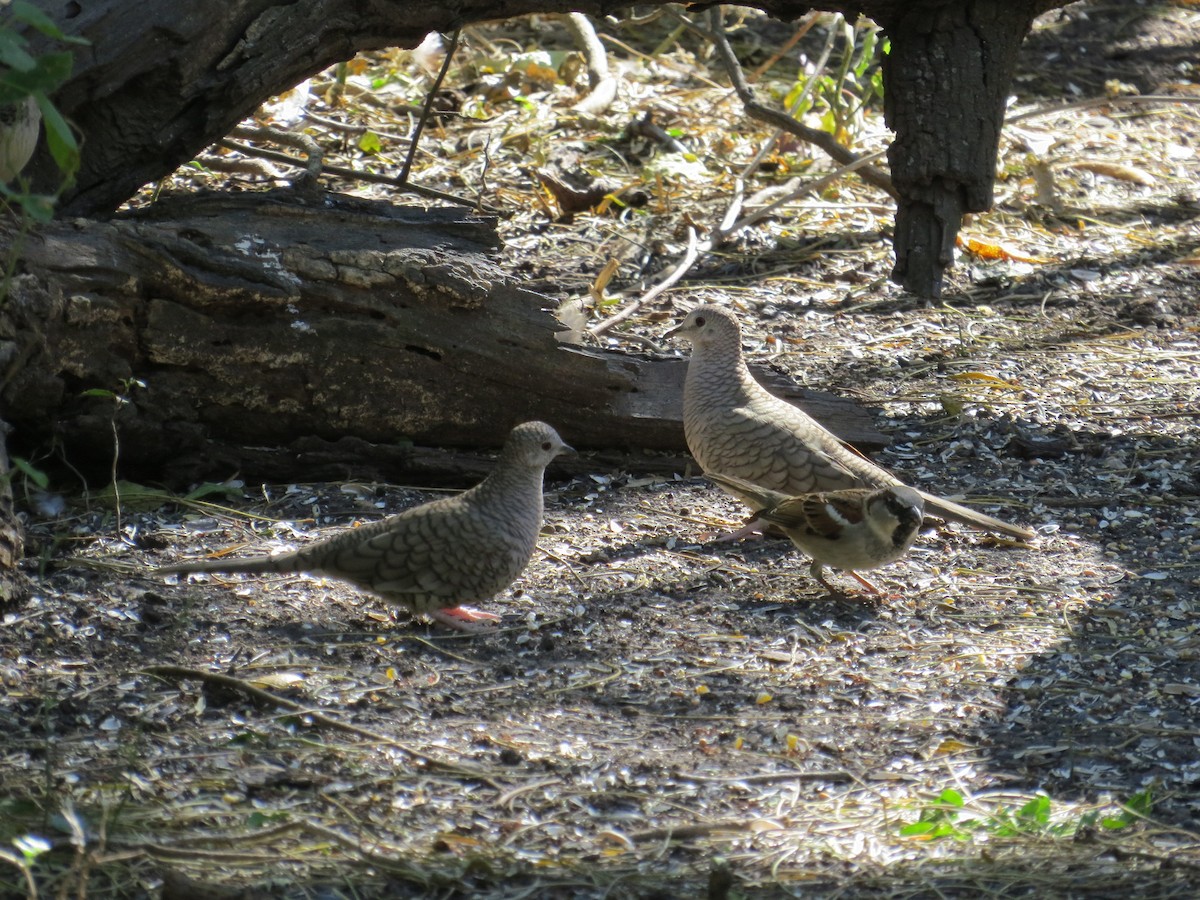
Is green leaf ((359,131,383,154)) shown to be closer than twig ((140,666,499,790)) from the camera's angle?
No

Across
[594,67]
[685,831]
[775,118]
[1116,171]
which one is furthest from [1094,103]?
[685,831]

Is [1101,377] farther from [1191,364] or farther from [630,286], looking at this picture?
[630,286]

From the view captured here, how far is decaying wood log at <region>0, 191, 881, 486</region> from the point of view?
503cm

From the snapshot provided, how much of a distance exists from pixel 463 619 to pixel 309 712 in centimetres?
91

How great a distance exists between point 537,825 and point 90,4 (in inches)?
144

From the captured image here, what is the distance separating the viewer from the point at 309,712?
3.72 meters

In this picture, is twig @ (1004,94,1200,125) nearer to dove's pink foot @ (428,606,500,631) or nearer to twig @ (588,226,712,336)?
twig @ (588,226,712,336)

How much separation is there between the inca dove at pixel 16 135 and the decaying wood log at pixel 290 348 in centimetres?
30

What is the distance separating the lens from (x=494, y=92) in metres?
10.1

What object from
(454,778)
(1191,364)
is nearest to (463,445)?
(454,778)

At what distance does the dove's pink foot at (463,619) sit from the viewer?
14.8ft

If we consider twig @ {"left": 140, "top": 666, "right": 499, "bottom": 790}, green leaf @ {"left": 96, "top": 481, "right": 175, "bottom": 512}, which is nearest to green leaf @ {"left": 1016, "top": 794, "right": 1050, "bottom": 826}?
twig @ {"left": 140, "top": 666, "right": 499, "bottom": 790}

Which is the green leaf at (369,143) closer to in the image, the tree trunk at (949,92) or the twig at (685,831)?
the tree trunk at (949,92)

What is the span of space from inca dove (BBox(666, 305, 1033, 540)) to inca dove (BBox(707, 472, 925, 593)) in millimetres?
399
